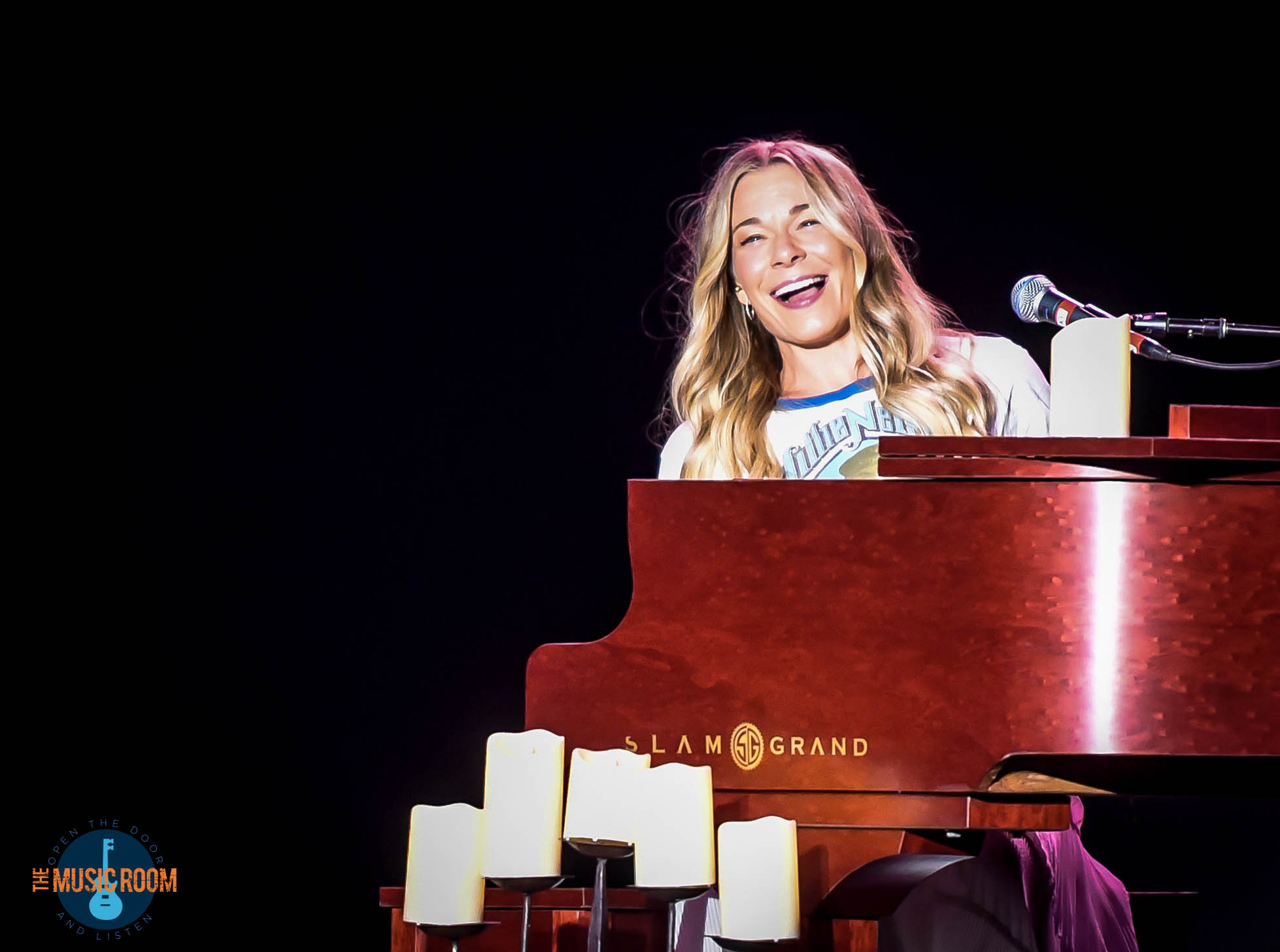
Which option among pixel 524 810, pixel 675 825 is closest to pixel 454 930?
pixel 524 810

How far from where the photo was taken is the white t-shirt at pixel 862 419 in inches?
108

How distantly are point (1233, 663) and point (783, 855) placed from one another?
0.56m

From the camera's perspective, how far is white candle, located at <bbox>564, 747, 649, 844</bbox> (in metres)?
1.52

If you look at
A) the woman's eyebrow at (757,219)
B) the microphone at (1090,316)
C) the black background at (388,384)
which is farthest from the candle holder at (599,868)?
the woman's eyebrow at (757,219)

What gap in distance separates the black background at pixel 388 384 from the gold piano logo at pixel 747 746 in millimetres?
1347

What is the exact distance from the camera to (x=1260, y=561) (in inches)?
60.6

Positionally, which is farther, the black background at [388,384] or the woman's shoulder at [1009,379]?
the black background at [388,384]

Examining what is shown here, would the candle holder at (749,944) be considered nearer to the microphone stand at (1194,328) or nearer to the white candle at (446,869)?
the white candle at (446,869)

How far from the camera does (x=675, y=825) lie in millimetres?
1506

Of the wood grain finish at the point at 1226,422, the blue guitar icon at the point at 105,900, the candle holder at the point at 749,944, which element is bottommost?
the blue guitar icon at the point at 105,900

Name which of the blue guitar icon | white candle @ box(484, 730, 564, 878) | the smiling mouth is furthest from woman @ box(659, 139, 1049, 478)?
the blue guitar icon

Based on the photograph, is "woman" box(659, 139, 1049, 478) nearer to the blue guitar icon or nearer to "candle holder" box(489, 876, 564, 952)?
"candle holder" box(489, 876, 564, 952)

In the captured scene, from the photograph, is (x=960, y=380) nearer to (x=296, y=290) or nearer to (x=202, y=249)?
(x=296, y=290)

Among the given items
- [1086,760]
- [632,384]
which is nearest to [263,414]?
[632,384]
